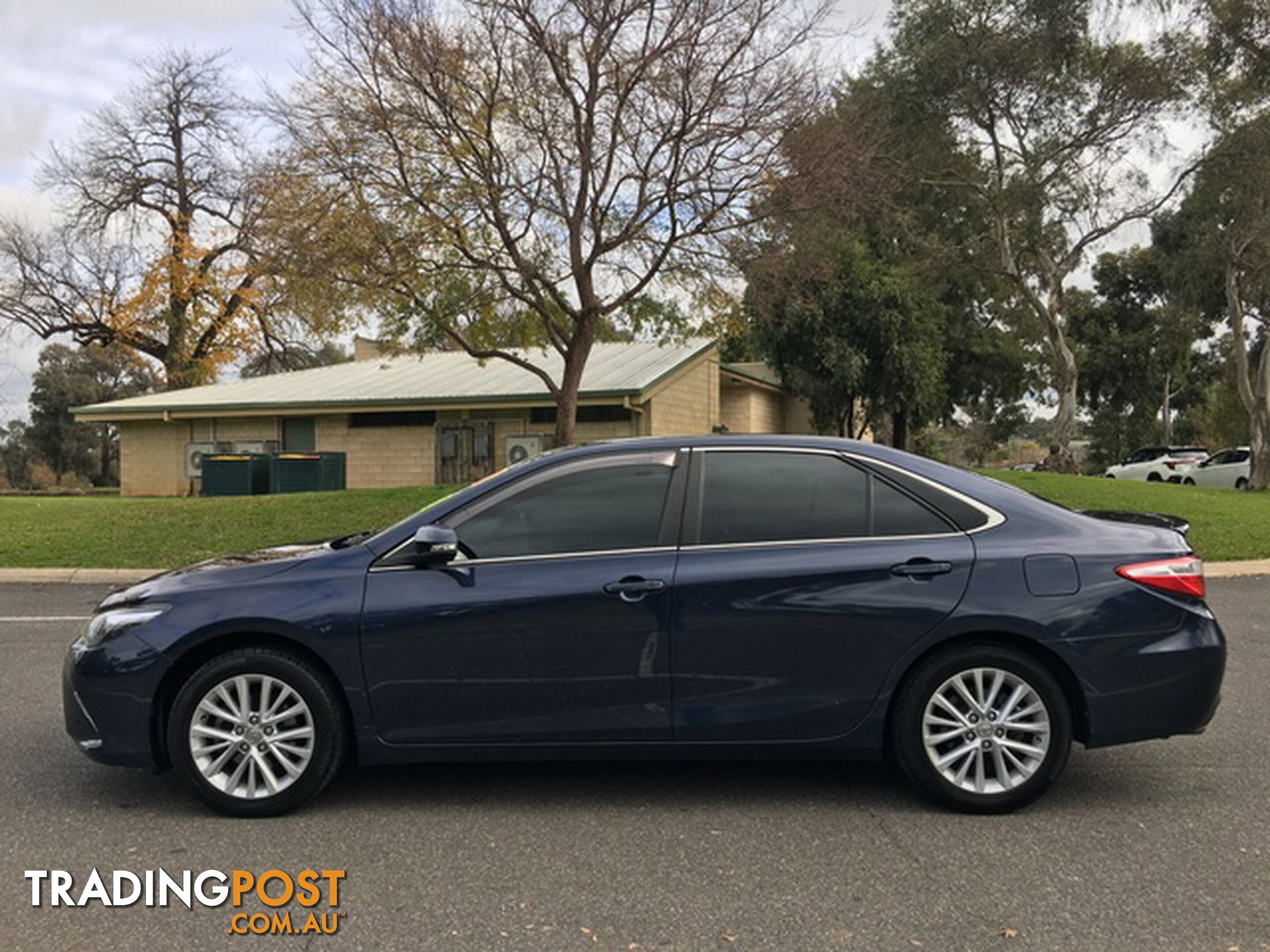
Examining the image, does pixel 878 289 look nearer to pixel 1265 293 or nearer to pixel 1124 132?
pixel 1124 132

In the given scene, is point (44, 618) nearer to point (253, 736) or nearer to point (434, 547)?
point (253, 736)

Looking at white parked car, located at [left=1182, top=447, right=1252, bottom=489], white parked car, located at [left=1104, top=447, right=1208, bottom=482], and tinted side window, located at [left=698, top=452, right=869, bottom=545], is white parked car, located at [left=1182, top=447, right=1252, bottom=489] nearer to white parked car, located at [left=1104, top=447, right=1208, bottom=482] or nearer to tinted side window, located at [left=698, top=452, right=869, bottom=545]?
white parked car, located at [left=1104, top=447, right=1208, bottom=482]

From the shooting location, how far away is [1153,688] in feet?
13.7

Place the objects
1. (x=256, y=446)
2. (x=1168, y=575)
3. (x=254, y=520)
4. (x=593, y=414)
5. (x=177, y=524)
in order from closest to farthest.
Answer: (x=1168, y=575) < (x=177, y=524) < (x=254, y=520) < (x=593, y=414) < (x=256, y=446)

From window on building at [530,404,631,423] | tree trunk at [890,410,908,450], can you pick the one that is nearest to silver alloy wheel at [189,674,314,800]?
window on building at [530,404,631,423]

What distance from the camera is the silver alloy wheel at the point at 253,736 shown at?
4.15 metres

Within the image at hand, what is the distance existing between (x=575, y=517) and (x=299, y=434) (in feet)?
83.2

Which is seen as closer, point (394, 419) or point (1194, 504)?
point (1194, 504)

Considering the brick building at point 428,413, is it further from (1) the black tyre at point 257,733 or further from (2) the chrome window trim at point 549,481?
(1) the black tyre at point 257,733

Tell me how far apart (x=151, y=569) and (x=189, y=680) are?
9127mm

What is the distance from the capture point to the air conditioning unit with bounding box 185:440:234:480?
93.5 feet

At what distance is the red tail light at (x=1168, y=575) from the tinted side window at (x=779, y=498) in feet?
3.65

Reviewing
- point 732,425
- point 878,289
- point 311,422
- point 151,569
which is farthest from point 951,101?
point 151,569

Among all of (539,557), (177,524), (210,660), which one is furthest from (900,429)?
(210,660)
